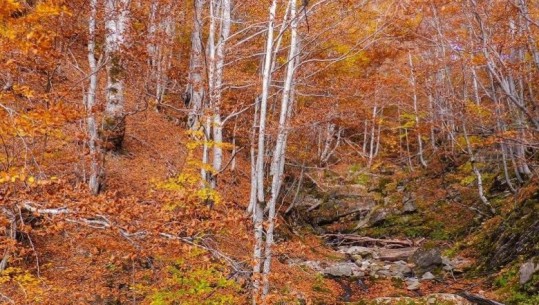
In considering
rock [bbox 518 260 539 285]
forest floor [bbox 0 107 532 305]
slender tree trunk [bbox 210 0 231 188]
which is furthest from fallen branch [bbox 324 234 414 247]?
slender tree trunk [bbox 210 0 231 188]

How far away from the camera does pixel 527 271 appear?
845cm

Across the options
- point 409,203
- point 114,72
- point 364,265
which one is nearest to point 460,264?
point 364,265

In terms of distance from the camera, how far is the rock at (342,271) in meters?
12.5

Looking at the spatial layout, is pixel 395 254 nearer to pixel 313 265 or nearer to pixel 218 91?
pixel 313 265

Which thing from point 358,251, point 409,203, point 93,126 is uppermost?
point 93,126

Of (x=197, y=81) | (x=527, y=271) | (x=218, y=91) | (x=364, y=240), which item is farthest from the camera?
(x=364, y=240)

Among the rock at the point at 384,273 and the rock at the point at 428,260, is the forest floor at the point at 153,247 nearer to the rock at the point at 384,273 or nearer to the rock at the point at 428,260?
the rock at the point at 384,273

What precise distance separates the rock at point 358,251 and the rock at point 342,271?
5.44 feet

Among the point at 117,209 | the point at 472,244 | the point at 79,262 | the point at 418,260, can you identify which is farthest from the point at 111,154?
the point at 472,244

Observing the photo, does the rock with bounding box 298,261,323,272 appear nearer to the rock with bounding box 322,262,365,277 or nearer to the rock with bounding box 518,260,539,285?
the rock with bounding box 322,262,365,277

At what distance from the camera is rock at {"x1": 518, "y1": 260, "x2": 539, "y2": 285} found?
8.34 m

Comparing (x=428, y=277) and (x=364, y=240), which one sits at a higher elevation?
(x=364, y=240)

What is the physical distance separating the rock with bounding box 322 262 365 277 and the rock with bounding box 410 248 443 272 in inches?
63.5

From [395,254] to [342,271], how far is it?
8.46 ft
